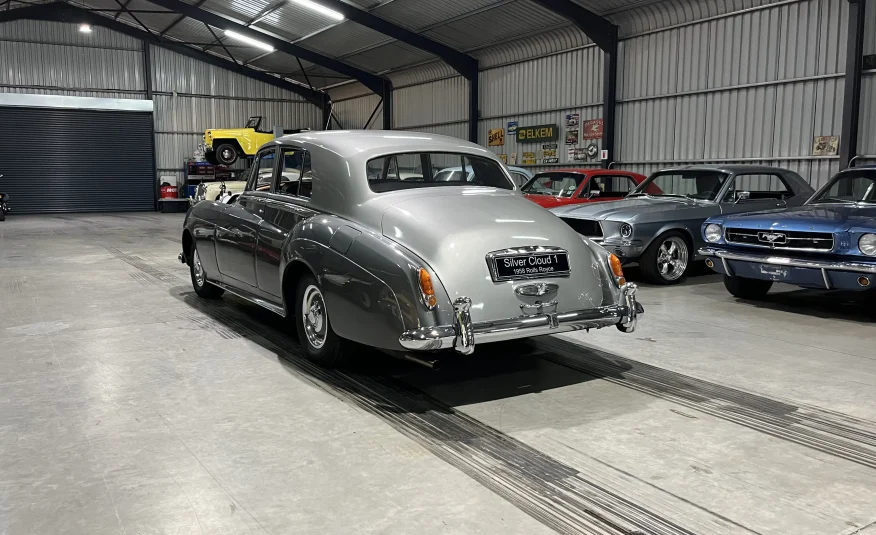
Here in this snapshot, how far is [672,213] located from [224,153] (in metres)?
20.3

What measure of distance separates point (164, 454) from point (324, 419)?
85 centimetres

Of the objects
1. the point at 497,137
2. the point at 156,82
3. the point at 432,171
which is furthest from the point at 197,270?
the point at 156,82

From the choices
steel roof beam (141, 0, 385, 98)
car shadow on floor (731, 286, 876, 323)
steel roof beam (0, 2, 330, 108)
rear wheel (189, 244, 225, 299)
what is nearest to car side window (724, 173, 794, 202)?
car shadow on floor (731, 286, 876, 323)

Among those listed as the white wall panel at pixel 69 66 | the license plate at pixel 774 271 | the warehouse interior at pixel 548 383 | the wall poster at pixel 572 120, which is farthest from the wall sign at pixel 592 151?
the white wall panel at pixel 69 66

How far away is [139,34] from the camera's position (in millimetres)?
26781

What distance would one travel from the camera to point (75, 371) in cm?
491

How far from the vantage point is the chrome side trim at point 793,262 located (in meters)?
6.25

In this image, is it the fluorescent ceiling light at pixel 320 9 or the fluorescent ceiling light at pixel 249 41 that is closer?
the fluorescent ceiling light at pixel 320 9

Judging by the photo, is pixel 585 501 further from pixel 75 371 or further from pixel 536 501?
pixel 75 371

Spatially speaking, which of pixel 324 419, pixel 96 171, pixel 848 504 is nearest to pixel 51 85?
pixel 96 171

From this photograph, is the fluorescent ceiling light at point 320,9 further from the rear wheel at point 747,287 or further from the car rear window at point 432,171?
the car rear window at point 432,171

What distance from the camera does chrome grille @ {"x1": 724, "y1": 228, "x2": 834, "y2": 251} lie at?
6.56m

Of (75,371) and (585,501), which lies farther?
(75,371)

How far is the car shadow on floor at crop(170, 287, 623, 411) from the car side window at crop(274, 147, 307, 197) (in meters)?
1.21
